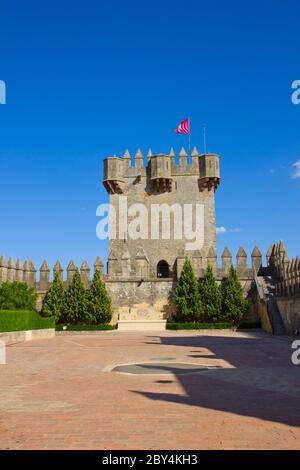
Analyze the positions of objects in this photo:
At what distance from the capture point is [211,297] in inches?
1465

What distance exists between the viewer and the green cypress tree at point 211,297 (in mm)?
36875

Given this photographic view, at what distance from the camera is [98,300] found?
125 feet

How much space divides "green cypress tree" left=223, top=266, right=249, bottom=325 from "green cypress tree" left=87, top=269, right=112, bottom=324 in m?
9.75

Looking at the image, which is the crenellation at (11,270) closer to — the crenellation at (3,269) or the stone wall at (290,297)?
the crenellation at (3,269)

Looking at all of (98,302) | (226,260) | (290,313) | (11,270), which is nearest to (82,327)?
(98,302)

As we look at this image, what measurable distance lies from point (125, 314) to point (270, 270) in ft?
44.1

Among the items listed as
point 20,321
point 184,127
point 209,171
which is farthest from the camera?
point 209,171

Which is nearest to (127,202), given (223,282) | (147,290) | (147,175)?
(147,175)

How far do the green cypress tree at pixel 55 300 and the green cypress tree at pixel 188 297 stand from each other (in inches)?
384

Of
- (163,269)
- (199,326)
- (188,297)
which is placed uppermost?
(163,269)

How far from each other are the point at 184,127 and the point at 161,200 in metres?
7.26

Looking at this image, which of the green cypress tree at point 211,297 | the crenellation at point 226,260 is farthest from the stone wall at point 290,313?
the crenellation at point 226,260

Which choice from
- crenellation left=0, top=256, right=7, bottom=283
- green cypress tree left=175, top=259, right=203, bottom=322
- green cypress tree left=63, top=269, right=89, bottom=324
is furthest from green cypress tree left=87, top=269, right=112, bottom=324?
crenellation left=0, top=256, right=7, bottom=283

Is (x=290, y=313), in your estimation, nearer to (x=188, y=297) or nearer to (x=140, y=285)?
(x=188, y=297)
